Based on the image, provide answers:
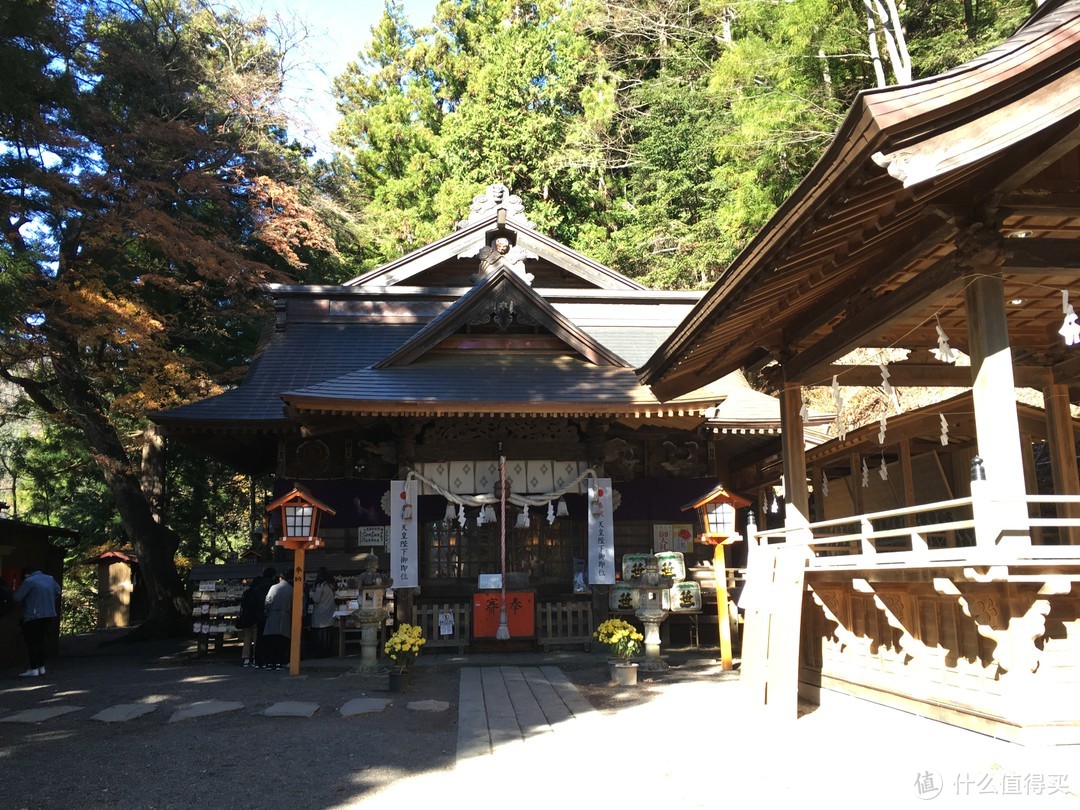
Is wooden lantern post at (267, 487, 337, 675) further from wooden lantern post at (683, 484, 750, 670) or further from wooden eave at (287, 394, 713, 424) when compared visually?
wooden lantern post at (683, 484, 750, 670)

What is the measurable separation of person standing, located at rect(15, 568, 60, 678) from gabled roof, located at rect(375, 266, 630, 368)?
20.5 feet

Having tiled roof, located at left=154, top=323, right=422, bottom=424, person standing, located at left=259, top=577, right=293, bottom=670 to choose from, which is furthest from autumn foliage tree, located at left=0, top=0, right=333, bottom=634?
person standing, located at left=259, top=577, right=293, bottom=670

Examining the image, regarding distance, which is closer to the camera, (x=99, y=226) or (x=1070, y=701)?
(x=1070, y=701)

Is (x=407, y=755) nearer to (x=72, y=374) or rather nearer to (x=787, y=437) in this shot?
(x=787, y=437)

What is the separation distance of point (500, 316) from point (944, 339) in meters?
9.42

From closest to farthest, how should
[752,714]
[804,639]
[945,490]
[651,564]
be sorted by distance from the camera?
1. [752,714]
2. [804,639]
3. [651,564]
4. [945,490]

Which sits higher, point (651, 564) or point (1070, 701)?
point (651, 564)

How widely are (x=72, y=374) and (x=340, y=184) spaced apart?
13.6m

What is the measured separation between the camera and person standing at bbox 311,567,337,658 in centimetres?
1286

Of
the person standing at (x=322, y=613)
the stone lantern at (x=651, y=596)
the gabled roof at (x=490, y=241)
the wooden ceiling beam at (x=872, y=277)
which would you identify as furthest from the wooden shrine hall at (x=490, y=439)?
the wooden ceiling beam at (x=872, y=277)

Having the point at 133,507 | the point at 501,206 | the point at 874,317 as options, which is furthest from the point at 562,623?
the point at 133,507

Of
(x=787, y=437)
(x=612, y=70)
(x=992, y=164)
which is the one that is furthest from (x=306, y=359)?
(x=612, y=70)

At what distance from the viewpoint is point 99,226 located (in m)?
17.4

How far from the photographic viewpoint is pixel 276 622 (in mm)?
12273
